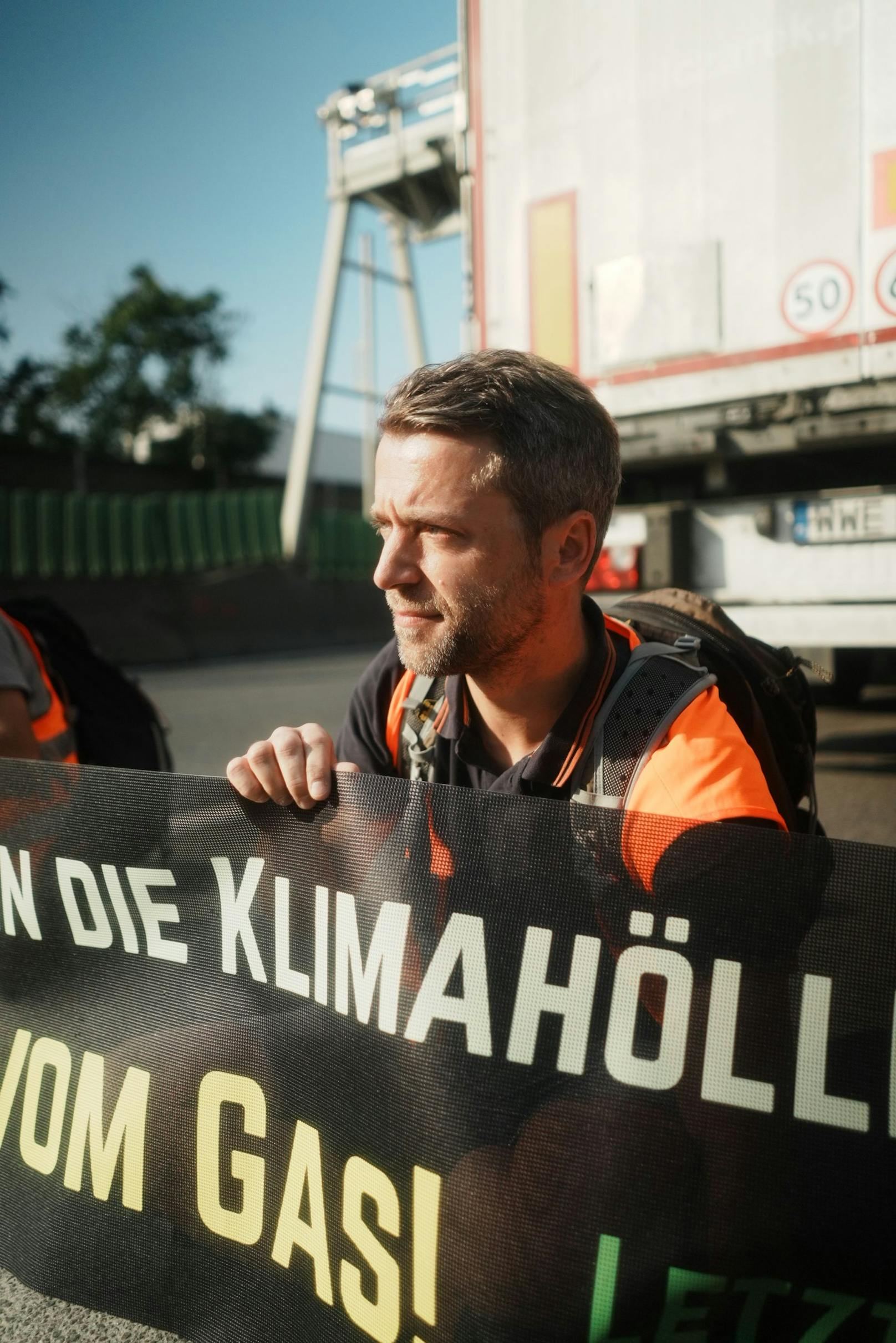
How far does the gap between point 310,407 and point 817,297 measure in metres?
19.7

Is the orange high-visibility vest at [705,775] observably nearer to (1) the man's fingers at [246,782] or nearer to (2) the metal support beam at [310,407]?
(1) the man's fingers at [246,782]

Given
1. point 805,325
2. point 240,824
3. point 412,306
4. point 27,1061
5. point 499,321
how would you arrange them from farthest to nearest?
1. point 412,306
2. point 499,321
3. point 805,325
4. point 27,1061
5. point 240,824

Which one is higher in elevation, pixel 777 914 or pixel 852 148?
pixel 852 148

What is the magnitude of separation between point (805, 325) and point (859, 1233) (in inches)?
155

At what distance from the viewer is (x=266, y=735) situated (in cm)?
791

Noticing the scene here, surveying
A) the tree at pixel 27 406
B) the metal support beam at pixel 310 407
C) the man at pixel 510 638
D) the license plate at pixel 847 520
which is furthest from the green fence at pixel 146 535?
the man at pixel 510 638

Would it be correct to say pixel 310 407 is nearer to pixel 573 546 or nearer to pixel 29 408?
pixel 29 408

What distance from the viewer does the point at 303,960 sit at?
1496 millimetres

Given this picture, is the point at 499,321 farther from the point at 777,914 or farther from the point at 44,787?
the point at 777,914

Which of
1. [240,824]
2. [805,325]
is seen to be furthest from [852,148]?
[240,824]

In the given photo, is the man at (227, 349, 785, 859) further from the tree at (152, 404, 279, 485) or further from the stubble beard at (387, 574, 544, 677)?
the tree at (152, 404, 279, 485)

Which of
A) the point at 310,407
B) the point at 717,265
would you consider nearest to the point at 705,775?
the point at 717,265

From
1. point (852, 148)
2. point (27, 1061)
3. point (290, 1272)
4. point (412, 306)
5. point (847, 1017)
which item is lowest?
point (290, 1272)

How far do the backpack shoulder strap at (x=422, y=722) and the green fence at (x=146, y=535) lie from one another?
720 inches
